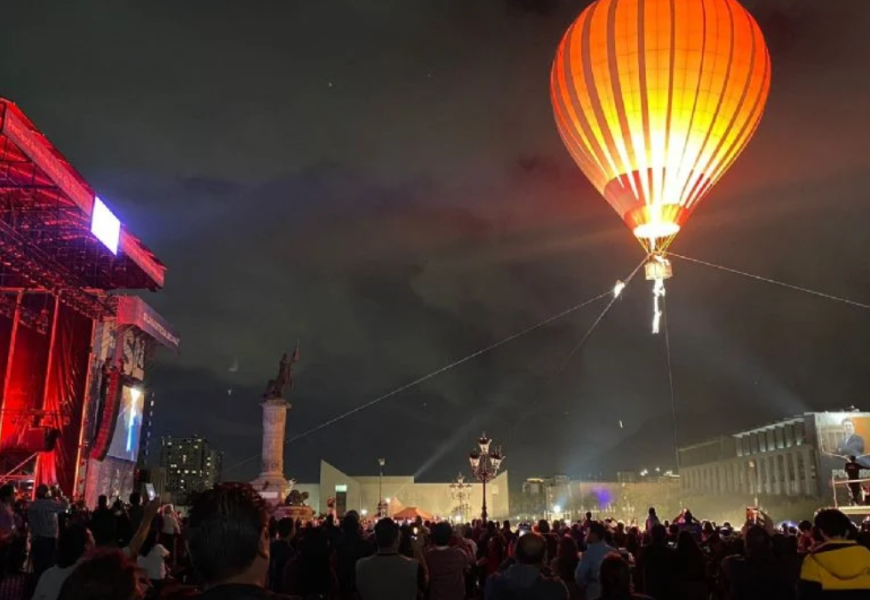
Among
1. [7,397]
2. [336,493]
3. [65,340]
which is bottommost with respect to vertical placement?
[336,493]

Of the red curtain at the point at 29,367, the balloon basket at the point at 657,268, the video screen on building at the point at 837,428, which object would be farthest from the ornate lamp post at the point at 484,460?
the video screen on building at the point at 837,428

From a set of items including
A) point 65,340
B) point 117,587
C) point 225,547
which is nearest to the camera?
point 225,547

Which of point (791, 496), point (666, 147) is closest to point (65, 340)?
point (666, 147)

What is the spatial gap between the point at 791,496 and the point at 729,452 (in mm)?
19685

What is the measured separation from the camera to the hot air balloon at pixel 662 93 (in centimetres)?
1681

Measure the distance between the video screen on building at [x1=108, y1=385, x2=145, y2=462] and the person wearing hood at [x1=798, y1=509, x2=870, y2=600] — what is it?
38.5m

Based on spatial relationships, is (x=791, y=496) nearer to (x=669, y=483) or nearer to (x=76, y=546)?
(x=669, y=483)

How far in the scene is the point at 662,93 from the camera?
16.9 metres

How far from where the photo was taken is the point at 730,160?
719 inches

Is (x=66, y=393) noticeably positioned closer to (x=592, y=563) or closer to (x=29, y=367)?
(x=29, y=367)

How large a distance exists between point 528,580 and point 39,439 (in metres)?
32.4

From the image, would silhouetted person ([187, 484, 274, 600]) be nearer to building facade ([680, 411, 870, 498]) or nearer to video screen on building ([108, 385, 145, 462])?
video screen on building ([108, 385, 145, 462])

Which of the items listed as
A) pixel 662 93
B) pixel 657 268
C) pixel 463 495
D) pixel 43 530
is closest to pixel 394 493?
pixel 463 495

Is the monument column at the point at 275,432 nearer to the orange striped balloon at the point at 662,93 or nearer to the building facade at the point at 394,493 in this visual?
the orange striped balloon at the point at 662,93
